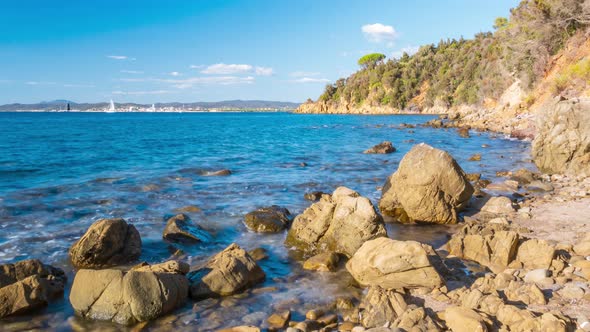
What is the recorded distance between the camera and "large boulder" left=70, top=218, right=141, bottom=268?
952 cm

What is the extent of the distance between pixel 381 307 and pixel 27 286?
20.6 ft

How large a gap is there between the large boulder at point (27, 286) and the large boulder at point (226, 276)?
2.62 meters

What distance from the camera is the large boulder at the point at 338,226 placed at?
10000mm

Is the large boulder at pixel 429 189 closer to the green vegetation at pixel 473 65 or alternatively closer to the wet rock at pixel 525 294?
the wet rock at pixel 525 294

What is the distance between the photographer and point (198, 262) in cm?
995

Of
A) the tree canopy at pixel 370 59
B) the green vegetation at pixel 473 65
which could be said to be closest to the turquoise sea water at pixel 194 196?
the green vegetation at pixel 473 65

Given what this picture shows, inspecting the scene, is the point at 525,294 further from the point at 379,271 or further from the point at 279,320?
the point at 279,320

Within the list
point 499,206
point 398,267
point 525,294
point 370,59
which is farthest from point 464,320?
point 370,59

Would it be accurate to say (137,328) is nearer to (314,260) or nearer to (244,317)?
(244,317)

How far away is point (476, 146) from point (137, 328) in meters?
30.6

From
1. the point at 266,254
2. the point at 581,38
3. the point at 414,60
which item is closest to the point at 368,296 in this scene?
the point at 266,254

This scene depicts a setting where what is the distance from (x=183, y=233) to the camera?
445 inches

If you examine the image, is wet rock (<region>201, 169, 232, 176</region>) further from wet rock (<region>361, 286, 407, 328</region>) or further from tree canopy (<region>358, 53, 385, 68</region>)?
tree canopy (<region>358, 53, 385, 68</region>)

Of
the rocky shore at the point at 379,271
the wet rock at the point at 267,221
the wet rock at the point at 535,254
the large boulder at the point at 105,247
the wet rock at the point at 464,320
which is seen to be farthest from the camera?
the wet rock at the point at 267,221
